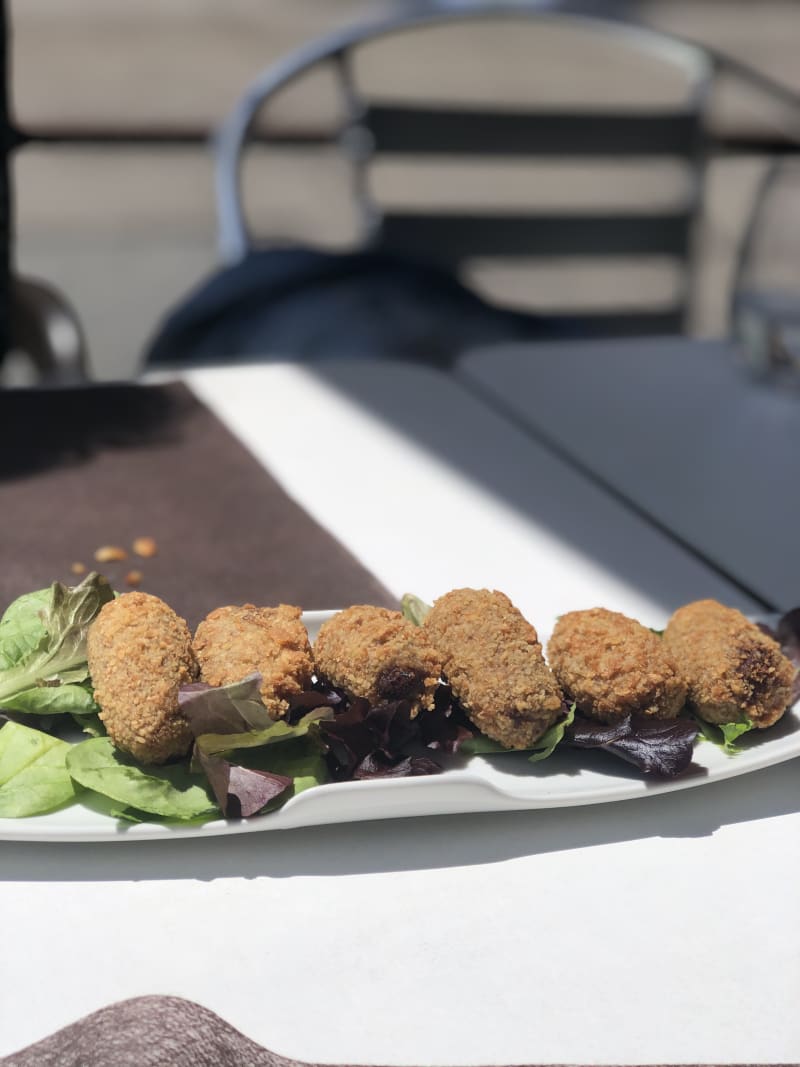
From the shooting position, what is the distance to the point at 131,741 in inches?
29.0

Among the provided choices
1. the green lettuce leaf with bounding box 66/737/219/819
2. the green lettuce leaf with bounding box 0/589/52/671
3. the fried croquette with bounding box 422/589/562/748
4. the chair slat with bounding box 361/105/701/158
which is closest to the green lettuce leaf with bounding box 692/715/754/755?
the fried croquette with bounding box 422/589/562/748

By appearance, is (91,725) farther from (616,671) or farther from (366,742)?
(616,671)

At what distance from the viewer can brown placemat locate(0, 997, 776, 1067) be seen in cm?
58

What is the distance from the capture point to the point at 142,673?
0.76 m

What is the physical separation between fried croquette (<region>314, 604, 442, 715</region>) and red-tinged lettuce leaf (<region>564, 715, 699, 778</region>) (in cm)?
10

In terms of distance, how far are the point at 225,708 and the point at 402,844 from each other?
13cm

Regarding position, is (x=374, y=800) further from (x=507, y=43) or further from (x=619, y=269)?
(x=507, y=43)

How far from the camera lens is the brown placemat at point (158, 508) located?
1190 millimetres

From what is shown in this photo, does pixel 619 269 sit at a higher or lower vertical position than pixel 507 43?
lower

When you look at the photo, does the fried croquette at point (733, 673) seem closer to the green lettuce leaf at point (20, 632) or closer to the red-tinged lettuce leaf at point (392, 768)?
the red-tinged lettuce leaf at point (392, 768)

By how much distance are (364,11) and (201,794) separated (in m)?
4.60

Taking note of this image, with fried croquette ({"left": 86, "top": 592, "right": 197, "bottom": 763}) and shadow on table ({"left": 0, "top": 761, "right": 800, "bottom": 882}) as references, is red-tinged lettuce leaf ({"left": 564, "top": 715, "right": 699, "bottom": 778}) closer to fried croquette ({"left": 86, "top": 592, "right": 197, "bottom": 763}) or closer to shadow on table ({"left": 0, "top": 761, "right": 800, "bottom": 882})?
shadow on table ({"left": 0, "top": 761, "right": 800, "bottom": 882})

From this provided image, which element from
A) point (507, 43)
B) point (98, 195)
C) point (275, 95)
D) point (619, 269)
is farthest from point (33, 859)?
point (98, 195)

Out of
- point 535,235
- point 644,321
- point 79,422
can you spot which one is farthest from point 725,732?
point 644,321
